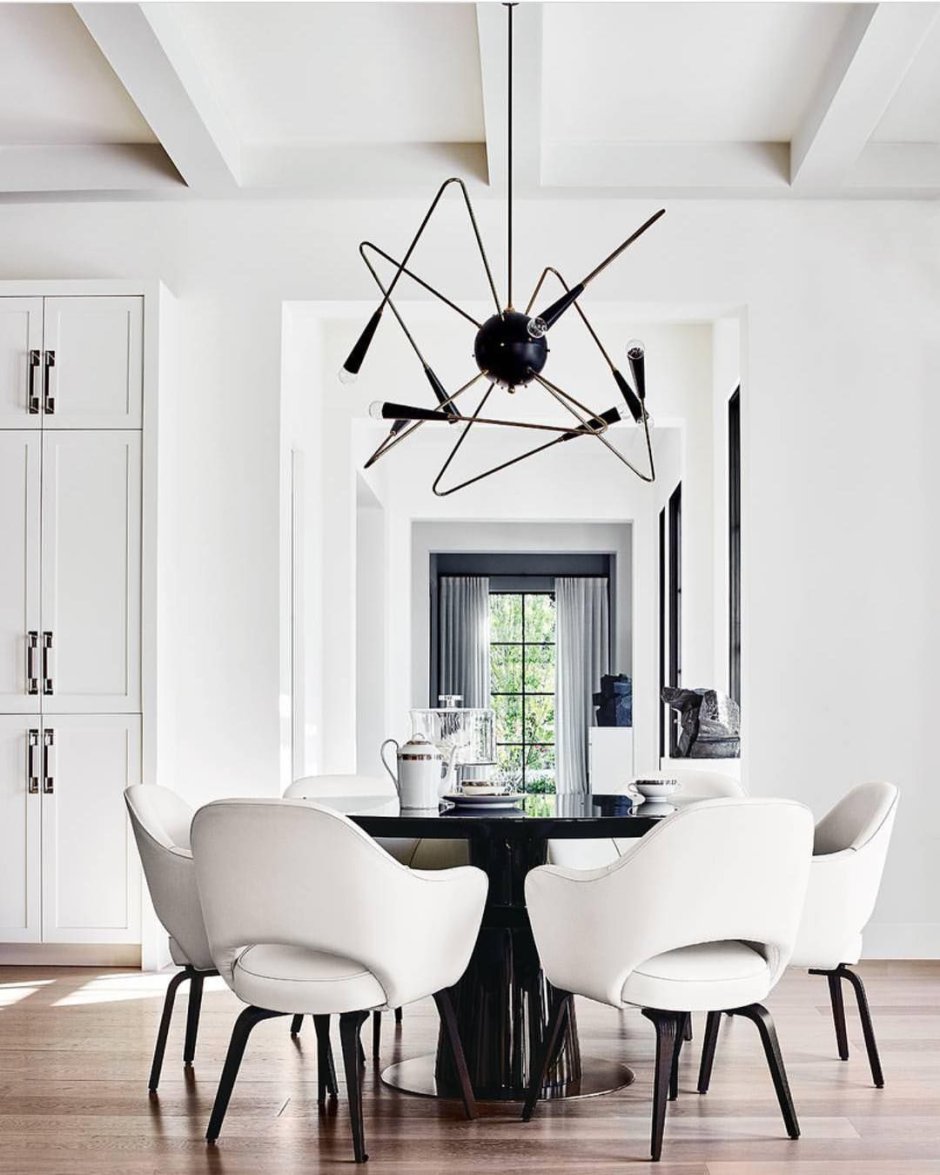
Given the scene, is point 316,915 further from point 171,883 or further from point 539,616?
point 539,616

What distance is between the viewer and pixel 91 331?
15.3 ft

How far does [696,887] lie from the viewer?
266cm

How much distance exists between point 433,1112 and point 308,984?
548 mm

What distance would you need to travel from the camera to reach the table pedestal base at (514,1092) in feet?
10.3

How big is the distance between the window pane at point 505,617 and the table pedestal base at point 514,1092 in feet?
27.1

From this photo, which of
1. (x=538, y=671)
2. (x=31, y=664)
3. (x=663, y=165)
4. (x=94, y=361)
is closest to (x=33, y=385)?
(x=94, y=361)

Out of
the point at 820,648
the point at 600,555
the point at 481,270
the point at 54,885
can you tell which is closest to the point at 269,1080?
the point at 54,885

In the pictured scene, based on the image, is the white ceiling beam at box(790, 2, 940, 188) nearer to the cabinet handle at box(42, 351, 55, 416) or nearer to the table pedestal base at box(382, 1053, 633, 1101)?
the cabinet handle at box(42, 351, 55, 416)

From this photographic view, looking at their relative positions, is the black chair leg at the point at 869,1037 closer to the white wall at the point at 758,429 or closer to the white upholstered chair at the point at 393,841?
the white upholstered chair at the point at 393,841

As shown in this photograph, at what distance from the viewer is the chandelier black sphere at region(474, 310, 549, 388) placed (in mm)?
3092

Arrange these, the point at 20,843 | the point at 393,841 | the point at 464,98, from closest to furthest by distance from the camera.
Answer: the point at 393,841 < the point at 464,98 < the point at 20,843

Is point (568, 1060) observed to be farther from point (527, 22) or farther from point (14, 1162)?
point (527, 22)

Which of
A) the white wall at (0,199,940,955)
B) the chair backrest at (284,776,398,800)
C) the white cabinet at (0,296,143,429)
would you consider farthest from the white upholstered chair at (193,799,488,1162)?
the white cabinet at (0,296,143,429)

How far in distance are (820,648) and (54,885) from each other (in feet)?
9.31
